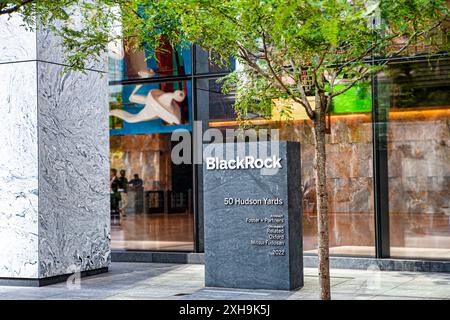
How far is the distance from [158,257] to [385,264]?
5.19m

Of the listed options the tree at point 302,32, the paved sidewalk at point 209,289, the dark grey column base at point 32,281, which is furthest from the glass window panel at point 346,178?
the dark grey column base at point 32,281

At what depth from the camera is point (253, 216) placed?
43.2 ft

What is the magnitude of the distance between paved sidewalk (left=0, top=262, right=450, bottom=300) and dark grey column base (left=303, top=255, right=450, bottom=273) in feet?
0.77

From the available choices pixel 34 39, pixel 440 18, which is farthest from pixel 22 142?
pixel 440 18

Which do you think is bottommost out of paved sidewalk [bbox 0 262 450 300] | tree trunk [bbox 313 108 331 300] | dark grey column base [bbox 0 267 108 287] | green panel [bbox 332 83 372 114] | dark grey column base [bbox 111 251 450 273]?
paved sidewalk [bbox 0 262 450 300]

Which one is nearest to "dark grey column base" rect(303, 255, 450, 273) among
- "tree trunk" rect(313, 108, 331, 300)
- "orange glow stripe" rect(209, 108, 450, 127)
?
"orange glow stripe" rect(209, 108, 450, 127)

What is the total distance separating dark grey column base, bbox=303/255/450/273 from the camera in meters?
15.2

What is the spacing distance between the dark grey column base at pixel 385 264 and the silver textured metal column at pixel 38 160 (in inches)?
198

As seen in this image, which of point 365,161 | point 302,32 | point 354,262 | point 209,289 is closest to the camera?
point 302,32

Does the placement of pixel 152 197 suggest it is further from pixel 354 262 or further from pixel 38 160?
pixel 354 262

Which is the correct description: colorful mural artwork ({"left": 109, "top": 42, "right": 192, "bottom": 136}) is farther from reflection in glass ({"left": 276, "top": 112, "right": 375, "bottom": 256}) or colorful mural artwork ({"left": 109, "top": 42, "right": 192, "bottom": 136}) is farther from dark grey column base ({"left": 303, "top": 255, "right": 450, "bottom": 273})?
dark grey column base ({"left": 303, "top": 255, "right": 450, "bottom": 273})

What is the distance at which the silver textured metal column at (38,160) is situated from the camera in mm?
14227

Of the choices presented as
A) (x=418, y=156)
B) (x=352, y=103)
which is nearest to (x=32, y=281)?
(x=352, y=103)

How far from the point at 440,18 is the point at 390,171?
5468mm
